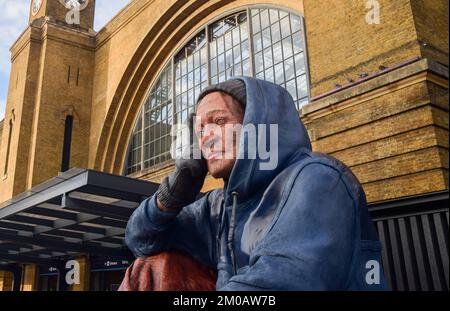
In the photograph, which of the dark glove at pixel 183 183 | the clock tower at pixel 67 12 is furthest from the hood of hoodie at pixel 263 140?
the clock tower at pixel 67 12

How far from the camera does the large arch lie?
1575 centimetres

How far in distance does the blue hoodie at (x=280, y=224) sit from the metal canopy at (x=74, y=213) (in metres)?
6.57

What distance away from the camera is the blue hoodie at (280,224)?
55.2 inches

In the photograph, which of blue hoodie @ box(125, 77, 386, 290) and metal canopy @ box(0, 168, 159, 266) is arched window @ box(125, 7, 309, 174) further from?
blue hoodie @ box(125, 77, 386, 290)

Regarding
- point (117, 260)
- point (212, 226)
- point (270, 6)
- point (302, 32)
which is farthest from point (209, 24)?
point (212, 226)

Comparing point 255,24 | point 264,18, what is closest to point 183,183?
point 264,18

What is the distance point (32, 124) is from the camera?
60.0 ft

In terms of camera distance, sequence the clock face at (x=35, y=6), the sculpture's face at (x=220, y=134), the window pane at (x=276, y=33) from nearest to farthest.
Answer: the sculpture's face at (x=220, y=134), the window pane at (x=276, y=33), the clock face at (x=35, y=6)

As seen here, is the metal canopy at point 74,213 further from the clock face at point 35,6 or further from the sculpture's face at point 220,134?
the clock face at point 35,6

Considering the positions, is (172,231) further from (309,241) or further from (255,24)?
(255,24)

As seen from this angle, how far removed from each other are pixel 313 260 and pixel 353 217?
30 centimetres

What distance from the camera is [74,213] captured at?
1023 cm

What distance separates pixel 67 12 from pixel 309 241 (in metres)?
21.6
